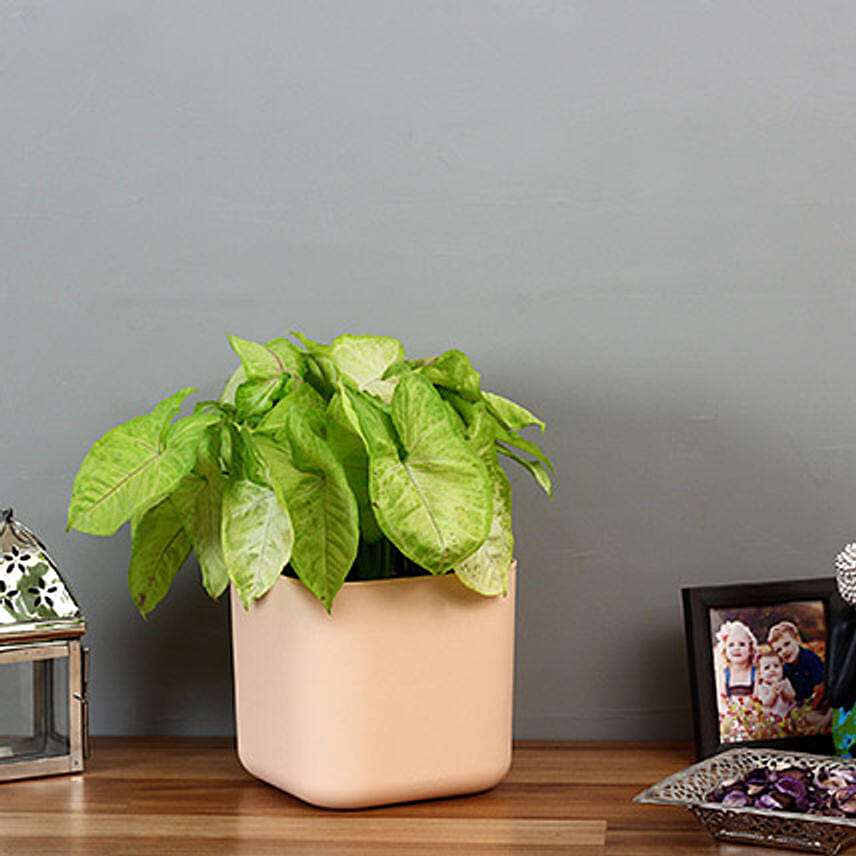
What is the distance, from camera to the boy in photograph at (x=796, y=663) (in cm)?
104

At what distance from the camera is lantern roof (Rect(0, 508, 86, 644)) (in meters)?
1.02

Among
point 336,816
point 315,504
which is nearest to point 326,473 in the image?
point 315,504

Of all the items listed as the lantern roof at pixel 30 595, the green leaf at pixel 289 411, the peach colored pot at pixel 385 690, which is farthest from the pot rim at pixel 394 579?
the lantern roof at pixel 30 595

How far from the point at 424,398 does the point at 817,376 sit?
1.36ft

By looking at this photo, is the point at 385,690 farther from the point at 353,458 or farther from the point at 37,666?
the point at 37,666

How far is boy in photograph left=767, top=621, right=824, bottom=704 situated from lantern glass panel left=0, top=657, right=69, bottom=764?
613mm

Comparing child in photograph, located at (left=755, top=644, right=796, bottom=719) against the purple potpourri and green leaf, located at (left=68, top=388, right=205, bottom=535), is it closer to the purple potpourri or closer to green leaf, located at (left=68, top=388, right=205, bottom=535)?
the purple potpourri

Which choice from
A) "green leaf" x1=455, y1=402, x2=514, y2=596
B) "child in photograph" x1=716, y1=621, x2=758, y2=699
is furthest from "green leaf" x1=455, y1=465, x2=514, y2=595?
"child in photograph" x1=716, y1=621, x2=758, y2=699

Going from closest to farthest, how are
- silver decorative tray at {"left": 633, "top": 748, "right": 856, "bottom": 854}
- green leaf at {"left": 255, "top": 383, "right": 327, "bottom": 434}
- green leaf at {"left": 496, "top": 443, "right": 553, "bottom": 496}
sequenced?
1. silver decorative tray at {"left": 633, "top": 748, "right": 856, "bottom": 854}
2. green leaf at {"left": 255, "top": 383, "right": 327, "bottom": 434}
3. green leaf at {"left": 496, "top": 443, "right": 553, "bottom": 496}

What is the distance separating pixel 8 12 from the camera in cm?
119

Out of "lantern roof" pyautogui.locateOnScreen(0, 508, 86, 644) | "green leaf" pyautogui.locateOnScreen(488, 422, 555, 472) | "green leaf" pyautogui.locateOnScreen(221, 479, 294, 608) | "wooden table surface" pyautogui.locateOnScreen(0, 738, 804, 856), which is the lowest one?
"wooden table surface" pyautogui.locateOnScreen(0, 738, 804, 856)

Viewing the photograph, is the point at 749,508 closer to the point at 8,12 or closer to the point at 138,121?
the point at 138,121

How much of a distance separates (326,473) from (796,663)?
0.45m

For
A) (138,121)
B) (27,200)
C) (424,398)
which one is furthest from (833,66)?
(27,200)
